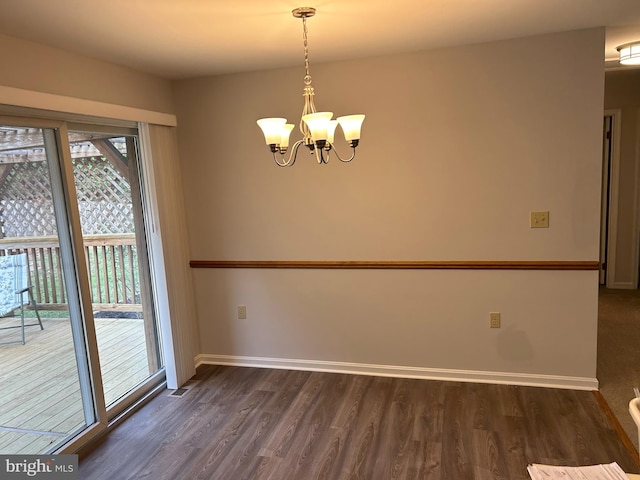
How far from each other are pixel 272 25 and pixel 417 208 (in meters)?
1.55

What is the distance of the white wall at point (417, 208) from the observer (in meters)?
3.00

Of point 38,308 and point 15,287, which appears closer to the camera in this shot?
point 15,287

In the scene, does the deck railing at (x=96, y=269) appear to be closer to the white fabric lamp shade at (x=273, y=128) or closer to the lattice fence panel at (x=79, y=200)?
the lattice fence panel at (x=79, y=200)

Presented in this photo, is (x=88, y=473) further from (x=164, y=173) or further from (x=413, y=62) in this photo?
(x=413, y=62)

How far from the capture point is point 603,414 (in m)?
2.83

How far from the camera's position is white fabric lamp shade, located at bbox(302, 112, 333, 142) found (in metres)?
2.04

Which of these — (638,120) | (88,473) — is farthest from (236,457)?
(638,120)

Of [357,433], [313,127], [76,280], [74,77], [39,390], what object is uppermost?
[74,77]

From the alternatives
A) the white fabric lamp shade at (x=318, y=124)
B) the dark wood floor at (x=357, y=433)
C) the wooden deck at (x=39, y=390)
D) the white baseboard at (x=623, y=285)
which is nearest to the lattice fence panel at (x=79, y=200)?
the wooden deck at (x=39, y=390)

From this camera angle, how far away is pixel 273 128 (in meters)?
2.20

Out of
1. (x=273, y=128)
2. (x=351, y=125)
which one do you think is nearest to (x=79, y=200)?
(x=273, y=128)

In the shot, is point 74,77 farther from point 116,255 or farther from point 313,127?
point 313,127

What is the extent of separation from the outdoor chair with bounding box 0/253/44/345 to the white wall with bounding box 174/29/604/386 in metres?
1.40

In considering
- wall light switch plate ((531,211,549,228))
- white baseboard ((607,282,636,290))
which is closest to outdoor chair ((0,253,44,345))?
wall light switch plate ((531,211,549,228))
